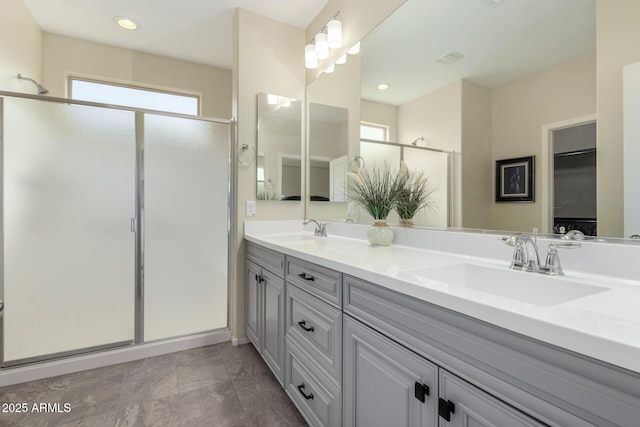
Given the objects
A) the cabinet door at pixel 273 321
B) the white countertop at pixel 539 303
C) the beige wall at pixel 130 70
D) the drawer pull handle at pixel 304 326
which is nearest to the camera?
the white countertop at pixel 539 303

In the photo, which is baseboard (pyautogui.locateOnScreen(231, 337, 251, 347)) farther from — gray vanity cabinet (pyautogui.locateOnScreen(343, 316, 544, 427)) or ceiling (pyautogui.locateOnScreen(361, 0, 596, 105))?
ceiling (pyautogui.locateOnScreen(361, 0, 596, 105))

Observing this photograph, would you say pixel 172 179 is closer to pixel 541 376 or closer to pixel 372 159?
pixel 372 159

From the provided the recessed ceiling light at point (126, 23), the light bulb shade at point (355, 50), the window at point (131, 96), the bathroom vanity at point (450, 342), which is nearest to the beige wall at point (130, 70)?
the window at point (131, 96)

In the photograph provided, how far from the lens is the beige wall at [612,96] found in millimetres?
857

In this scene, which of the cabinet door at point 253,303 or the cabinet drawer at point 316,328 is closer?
the cabinet drawer at point 316,328

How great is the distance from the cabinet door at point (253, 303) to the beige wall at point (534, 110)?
4.65 feet

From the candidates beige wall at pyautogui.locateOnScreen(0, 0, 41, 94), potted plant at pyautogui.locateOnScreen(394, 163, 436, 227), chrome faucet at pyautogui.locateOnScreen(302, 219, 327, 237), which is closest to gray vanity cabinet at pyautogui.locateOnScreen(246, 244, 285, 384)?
chrome faucet at pyautogui.locateOnScreen(302, 219, 327, 237)

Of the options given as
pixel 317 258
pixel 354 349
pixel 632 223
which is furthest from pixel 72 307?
pixel 632 223

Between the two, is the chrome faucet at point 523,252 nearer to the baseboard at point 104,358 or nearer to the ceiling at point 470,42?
the ceiling at point 470,42

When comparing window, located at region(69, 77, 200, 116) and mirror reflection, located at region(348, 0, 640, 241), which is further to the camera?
window, located at region(69, 77, 200, 116)

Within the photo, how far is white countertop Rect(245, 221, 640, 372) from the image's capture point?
452mm

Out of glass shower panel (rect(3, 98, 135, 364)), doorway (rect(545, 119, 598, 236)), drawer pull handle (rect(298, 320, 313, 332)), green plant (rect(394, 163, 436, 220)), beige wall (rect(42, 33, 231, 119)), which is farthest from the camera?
beige wall (rect(42, 33, 231, 119))

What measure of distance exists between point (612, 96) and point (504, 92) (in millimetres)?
325

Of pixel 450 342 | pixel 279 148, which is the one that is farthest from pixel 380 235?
pixel 279 148
